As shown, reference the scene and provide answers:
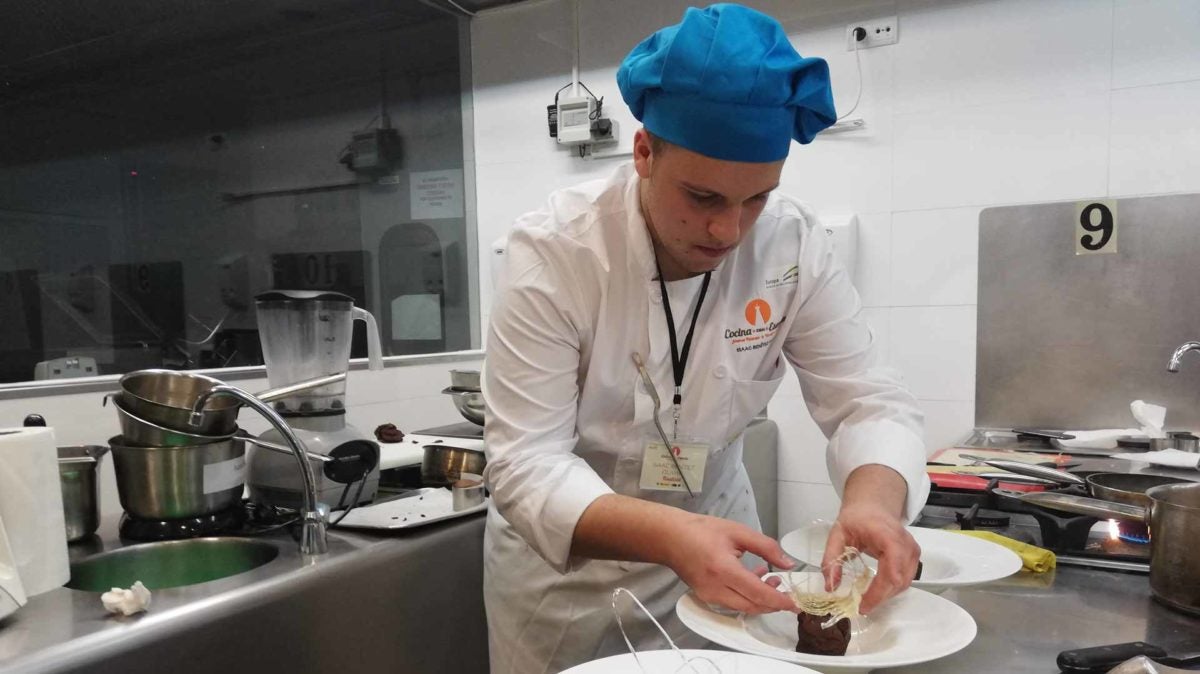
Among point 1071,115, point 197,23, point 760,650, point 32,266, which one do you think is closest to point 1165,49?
point 1071,115

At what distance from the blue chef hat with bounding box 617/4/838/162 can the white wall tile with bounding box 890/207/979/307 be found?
1.78 m

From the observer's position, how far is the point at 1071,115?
2436 mm

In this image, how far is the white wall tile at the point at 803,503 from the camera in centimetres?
288

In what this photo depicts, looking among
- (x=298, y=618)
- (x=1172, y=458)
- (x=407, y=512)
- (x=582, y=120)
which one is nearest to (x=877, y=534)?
(x=298, y=618)

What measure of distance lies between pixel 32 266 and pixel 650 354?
157 cm

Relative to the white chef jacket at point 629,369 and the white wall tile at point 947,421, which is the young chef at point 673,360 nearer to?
the white chef jacket at point 629,369

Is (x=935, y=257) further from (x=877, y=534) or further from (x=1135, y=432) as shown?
(x=877, y=534)

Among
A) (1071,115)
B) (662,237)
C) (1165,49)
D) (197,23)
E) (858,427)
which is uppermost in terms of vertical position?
(197,23)

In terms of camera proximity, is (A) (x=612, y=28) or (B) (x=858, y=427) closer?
(B) (x=858, y=427)

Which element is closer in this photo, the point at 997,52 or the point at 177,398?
the point at 177,398

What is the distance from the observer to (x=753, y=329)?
4.05 feet

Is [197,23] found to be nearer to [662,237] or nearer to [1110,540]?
[662,237]

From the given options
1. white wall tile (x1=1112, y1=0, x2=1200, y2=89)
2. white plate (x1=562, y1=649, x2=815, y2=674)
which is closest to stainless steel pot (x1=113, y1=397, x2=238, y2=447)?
white plate (x1=562, y1=649, x2=815, y2=674)

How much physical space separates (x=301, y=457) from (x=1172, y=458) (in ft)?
6.05
